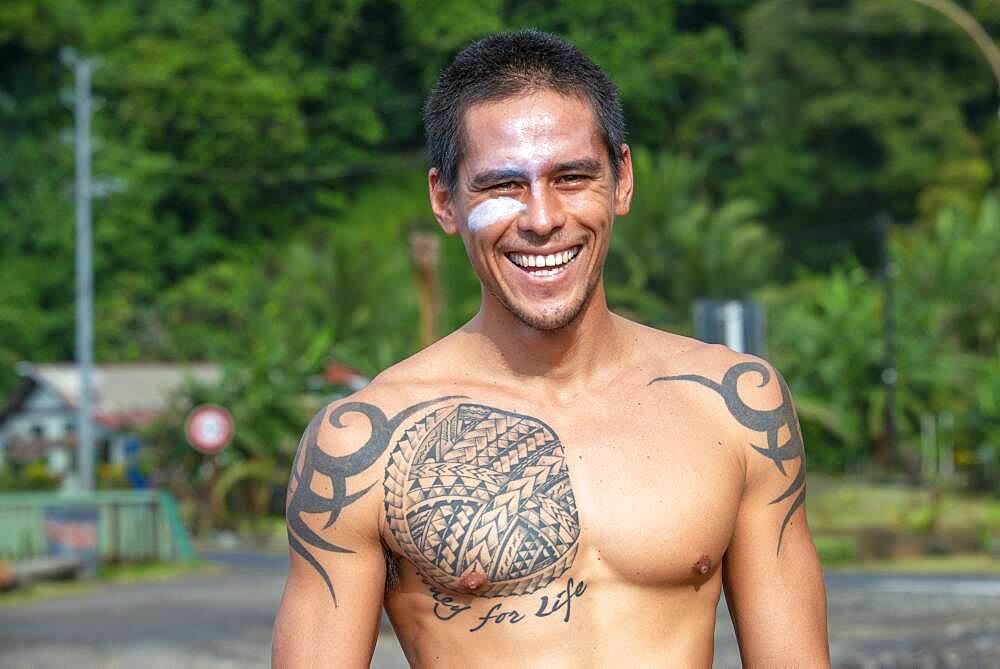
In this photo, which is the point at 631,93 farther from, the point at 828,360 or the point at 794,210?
the point at 828,360

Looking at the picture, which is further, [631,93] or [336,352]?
[631,93]

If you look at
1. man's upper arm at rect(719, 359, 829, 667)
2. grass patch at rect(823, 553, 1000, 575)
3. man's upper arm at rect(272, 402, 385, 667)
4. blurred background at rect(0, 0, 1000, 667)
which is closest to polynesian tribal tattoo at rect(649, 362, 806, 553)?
man's upper arm at rect(719, 359, 829, 667)

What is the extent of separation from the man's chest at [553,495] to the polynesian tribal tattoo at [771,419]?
0.09 metres

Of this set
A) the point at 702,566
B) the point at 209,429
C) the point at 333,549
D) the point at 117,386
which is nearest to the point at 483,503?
the point at 333,549

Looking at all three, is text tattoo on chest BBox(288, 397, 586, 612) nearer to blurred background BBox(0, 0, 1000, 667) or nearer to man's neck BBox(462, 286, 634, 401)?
man's neck BBox(462, 286, 634, 401)

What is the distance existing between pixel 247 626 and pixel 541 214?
14230 millimetres

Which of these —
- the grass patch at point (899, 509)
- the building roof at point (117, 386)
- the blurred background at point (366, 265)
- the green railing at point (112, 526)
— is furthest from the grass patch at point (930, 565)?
the building roof at point (117, 386)

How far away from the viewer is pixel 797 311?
132 ft

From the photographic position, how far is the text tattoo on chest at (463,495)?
361cm

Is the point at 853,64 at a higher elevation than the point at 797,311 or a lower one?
higher

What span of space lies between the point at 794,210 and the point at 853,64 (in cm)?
631

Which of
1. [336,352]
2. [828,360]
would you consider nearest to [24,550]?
[336,352]

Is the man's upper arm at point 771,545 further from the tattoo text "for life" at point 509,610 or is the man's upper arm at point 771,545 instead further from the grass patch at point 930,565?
the grass patch at point 930,565

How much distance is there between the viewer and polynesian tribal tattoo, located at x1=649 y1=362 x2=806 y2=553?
3.80 metres
